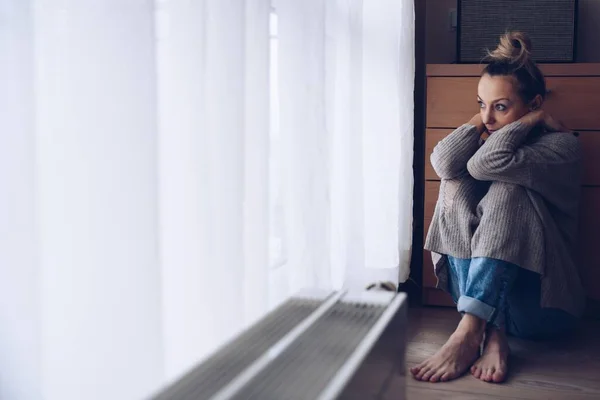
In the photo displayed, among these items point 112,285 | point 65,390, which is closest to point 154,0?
point 112,285

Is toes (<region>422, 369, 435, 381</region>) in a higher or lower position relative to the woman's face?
lower

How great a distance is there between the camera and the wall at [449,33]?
259 centimetres

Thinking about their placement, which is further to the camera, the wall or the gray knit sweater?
the wall

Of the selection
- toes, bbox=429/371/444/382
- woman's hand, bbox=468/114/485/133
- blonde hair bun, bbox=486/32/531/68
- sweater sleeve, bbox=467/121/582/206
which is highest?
blonde hair bun, bbox=486/32/531/68

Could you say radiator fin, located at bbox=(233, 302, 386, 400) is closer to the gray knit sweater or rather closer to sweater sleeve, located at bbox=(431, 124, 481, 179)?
the gray knit sweater

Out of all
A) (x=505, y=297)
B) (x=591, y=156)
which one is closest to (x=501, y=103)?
(x=591, y=156)

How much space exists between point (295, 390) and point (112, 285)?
210 millimetres

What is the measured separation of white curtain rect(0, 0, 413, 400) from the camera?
561 millimetres

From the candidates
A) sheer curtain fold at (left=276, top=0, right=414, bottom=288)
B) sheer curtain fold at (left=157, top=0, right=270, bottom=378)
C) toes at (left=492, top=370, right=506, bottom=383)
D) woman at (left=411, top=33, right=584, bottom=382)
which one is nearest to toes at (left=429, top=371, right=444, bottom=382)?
woman at (left=411, top=33, right=584, bottom=382)

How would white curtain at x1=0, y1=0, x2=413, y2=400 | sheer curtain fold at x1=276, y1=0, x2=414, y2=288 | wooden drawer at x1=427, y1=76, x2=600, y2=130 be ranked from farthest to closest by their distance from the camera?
wooden drawer at x1=427, y1=76, x2=600, y2=130 < sheer curtain fold at x1=276, y1=0, x2=414, y2=288 < white curtain at x1=0, y1=0, x2=413, y2=400

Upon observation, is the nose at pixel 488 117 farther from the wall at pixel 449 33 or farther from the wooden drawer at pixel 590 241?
the wall at pixel 449 33

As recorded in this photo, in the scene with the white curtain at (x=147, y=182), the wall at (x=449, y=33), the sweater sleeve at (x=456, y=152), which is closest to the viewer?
the white curtain at (x=147, y=182)

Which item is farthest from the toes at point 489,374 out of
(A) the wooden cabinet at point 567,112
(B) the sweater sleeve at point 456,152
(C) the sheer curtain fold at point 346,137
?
(A) the wooden cabinet at point 567,112

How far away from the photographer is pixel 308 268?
1.27 m
